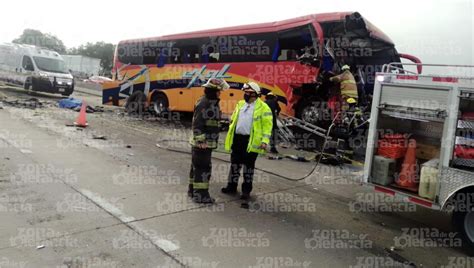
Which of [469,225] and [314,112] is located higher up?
[314,112]

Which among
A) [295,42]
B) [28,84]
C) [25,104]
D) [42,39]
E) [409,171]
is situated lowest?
[25,104]

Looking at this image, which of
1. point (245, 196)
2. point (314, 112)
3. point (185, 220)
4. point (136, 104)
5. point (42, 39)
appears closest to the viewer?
point (185, 220)

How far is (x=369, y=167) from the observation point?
525 centimetres

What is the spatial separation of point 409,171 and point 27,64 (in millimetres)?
22325

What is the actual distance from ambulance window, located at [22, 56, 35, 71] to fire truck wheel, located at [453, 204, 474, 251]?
73.5 ft

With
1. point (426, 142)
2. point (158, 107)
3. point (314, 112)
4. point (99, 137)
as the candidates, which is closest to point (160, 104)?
point (158, 107)

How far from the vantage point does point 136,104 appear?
56.2 ft

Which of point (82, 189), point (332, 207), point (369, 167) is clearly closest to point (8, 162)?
point (82, 189)

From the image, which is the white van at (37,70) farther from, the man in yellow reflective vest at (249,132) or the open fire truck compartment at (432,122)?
the open fire truck compartment at (432,122)

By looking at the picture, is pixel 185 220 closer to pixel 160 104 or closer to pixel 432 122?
pixel 432 122

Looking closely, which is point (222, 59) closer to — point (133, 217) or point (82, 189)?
point (82, 189)

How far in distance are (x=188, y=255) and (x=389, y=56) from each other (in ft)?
32.4

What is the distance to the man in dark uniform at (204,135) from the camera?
18.2 ft

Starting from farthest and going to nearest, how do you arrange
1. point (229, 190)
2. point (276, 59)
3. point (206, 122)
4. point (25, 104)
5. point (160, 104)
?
point (25, 104) < point (160, 104) < point (276, 59) < point (229, 190) < point (206, 122)
